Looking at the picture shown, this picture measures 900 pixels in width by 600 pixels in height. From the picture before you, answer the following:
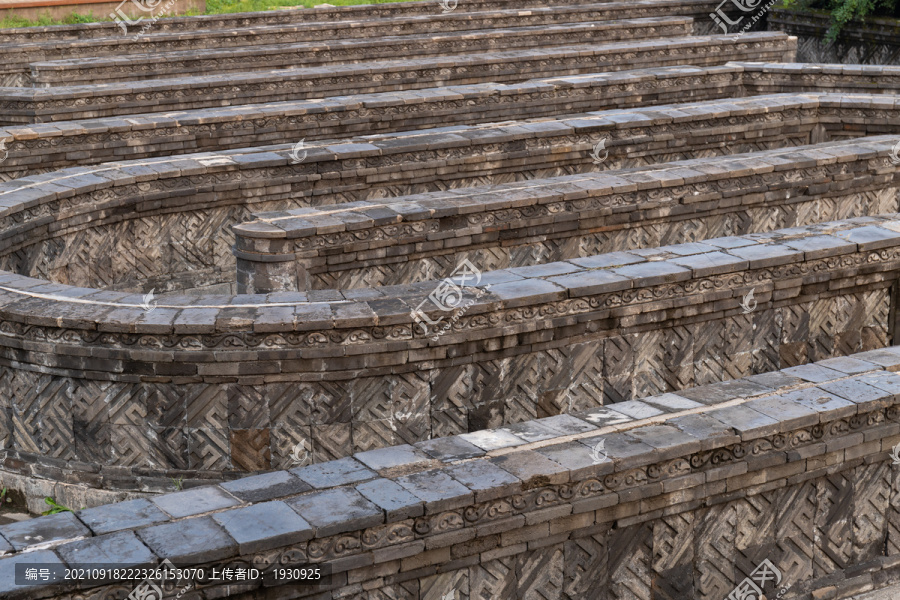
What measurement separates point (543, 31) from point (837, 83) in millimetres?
6563

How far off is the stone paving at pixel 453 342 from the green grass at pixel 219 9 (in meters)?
7.92

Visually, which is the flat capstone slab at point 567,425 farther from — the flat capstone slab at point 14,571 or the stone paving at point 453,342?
the flat capstone slab at point 14,571

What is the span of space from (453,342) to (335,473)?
286 centimetres

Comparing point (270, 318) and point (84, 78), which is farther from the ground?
point (84, 78)

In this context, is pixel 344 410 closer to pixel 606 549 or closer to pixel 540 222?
pixel 606 549

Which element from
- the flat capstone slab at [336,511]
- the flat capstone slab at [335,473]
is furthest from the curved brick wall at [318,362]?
the flat capstone slab at [336,511]

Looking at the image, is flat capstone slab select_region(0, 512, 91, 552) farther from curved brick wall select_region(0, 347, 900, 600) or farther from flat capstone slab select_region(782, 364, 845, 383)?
flat capstone slab select_region(782, 364, 845, 383)

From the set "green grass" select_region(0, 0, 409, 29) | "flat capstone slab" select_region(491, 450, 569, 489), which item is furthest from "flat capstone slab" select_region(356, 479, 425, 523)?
"green grass" select_region(0, 0, 409, 29)

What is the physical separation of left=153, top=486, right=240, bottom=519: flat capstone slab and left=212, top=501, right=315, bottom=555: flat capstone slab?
0.09 meters

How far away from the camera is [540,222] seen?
1139 cm

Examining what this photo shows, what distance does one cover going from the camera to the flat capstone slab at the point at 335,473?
212 inches

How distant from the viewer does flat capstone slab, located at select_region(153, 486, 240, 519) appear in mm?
5090

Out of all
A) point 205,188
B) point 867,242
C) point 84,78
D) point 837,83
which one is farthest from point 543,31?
point 867,242

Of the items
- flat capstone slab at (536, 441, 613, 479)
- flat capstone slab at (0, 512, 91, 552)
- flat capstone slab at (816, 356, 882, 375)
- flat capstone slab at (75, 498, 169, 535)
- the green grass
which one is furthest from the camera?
the green grass
